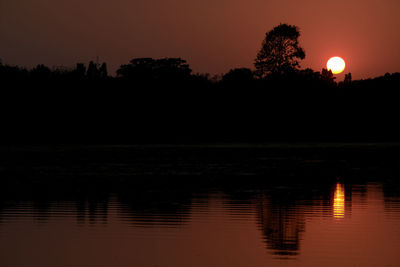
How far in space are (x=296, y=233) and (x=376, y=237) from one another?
1.64 m

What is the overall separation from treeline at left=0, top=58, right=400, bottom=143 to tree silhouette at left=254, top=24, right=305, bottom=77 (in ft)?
2.95

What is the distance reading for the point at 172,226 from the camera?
1761 cm

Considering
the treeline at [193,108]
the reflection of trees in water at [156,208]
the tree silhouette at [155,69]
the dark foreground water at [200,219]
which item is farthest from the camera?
the tree silhouette at [155,69]

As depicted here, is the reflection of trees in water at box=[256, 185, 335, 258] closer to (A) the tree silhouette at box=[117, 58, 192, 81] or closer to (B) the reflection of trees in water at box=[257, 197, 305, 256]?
(B) the reflection of trees in water at box=[257, 197, 305, 256]

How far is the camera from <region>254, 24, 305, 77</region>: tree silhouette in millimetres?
99688

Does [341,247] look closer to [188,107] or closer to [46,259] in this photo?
[46,259]

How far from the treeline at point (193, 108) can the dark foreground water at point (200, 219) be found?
2135 inches

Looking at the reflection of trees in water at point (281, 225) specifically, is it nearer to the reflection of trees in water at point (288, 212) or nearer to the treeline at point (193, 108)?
the reflection of trees in water at point (288, 212)

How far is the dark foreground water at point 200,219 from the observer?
1395cm

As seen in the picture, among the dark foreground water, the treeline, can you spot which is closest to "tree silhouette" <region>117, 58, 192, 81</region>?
the treeline

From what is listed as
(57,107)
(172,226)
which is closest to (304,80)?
(57,107)

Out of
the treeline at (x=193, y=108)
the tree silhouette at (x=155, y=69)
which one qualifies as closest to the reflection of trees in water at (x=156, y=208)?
the treeline at (x=193, y=108)

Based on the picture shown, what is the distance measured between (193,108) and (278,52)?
13.2m

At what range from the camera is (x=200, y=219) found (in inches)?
740
